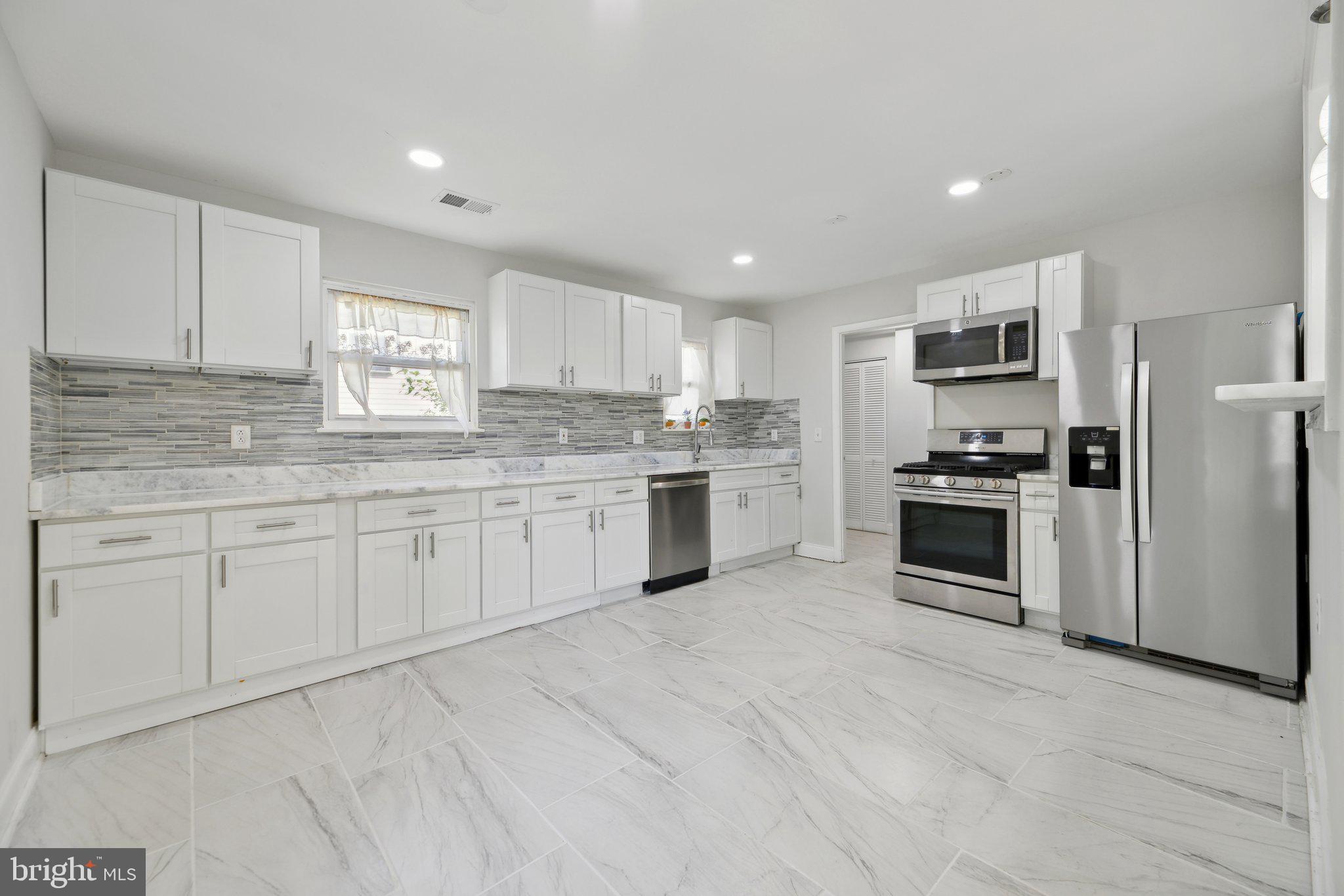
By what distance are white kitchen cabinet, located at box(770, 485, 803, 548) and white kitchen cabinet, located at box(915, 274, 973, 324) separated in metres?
1.91

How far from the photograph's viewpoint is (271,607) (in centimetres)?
254

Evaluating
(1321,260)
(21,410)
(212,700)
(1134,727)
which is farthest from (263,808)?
(1321,260)

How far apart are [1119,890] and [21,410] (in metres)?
3.72

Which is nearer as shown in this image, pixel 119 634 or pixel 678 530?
pixel 119 634

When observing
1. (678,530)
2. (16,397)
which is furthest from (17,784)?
(678,530)

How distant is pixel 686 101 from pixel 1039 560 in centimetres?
319

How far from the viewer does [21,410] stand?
78.2 inches

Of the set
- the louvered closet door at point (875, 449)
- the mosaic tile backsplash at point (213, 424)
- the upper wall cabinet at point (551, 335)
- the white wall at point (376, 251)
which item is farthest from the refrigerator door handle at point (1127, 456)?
the louvered closet door at point (875, 449)

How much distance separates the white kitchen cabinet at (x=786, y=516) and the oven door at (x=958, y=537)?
49.6 inches

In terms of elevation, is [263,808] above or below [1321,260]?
below

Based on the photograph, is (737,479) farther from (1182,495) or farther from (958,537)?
(1182,495)

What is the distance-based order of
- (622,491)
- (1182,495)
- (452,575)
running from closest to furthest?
(1182,495)
(452,575)
(622,491)

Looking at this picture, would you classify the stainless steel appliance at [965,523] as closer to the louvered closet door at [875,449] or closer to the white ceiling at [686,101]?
the white ceiling at [686,101]

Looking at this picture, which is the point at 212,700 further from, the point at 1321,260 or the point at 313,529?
the point at 1321,260
